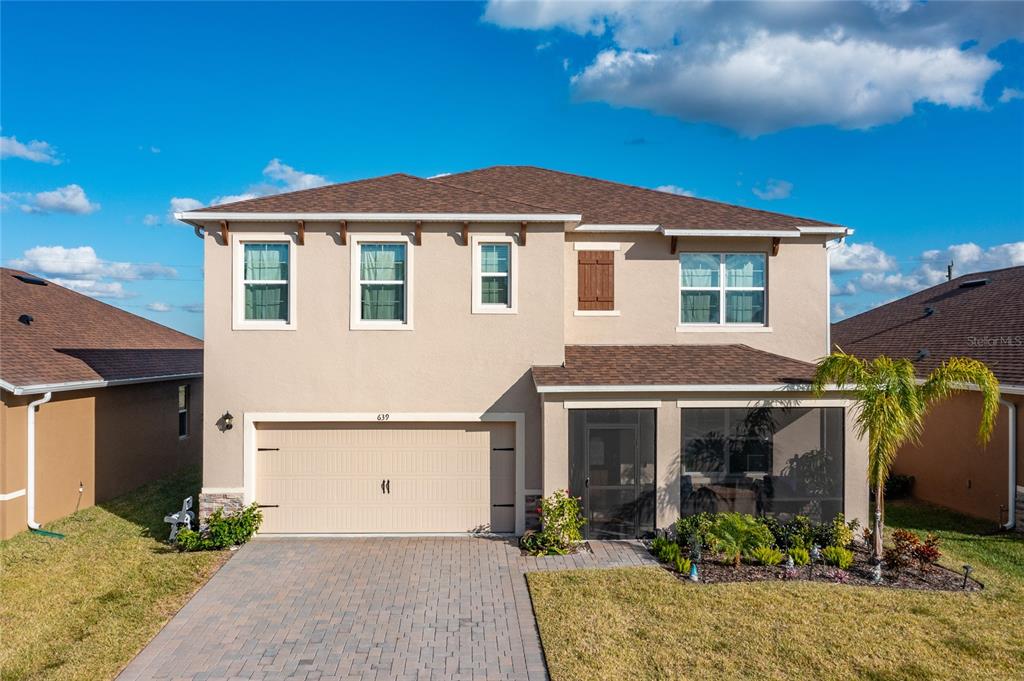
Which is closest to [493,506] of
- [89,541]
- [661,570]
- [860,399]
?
[661,570]

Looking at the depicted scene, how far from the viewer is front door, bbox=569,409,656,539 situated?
434 inches

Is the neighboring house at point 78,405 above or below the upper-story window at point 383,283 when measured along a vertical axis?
below

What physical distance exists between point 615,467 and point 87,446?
11303 mm

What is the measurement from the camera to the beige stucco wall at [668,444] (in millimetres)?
10930

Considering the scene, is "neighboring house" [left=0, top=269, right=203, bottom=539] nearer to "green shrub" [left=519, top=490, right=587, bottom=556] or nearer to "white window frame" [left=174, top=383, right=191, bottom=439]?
"white window frame" [left=174, top=383, right=191, bottom=439]

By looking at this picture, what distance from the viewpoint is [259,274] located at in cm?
1160

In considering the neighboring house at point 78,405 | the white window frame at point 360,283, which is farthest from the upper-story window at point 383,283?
the neighboring house at point 78,405

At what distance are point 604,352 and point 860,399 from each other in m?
4.52

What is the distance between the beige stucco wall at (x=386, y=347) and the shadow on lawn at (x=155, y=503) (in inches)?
73.5

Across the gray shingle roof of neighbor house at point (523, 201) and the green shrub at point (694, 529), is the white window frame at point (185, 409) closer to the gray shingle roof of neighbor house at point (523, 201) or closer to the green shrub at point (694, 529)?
the gray shingle roof of neighbor house at point (523, 201)

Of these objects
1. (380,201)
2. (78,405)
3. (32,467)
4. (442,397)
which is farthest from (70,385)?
(442,397)

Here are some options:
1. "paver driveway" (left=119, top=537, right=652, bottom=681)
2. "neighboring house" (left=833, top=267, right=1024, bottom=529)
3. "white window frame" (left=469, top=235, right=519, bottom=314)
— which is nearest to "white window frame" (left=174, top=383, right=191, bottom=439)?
"paver driveway" (left=119, top=537, right=652, bottom=681)

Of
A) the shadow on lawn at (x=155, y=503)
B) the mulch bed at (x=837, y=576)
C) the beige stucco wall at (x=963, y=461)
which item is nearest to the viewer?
the mulch bed at (x=837, y=576)

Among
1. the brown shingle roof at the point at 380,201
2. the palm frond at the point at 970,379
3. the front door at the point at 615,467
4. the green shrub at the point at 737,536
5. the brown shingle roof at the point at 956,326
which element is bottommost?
the green shrub at the point at 737,536
